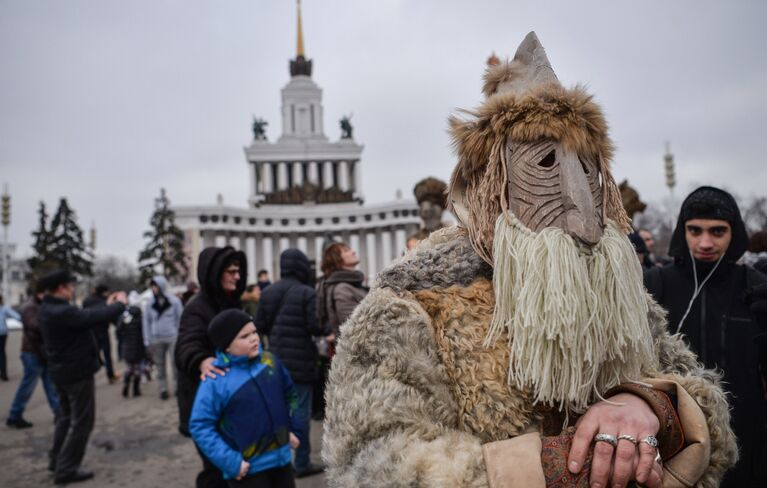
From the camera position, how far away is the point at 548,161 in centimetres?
141

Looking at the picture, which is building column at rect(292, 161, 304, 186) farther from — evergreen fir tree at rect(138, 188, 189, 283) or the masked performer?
the masked performer

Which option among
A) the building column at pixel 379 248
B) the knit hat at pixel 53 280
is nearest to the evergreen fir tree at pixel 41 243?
the building column at pixel 379 248

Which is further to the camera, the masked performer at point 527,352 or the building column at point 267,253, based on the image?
the building column at point 267,253

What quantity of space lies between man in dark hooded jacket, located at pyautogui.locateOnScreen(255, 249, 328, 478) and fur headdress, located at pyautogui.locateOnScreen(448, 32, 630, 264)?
3656 mm

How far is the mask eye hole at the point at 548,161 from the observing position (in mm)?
1397

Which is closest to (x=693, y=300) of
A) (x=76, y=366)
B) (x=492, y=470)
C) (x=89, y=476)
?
(x=492, y=470)

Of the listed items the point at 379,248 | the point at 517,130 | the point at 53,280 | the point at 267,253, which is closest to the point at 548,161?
the point at 517,130

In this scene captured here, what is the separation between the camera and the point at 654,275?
2768mm

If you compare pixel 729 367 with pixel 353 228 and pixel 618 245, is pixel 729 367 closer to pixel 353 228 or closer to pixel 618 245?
pixel 618 245

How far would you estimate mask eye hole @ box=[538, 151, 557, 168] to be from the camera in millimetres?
1397

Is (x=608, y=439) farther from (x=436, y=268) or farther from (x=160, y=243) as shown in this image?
(x=160, y=243)

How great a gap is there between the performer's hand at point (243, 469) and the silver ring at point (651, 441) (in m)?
2.25

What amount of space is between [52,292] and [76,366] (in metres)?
0.74

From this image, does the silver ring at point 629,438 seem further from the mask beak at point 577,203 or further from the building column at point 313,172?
the building column at point 313,172
